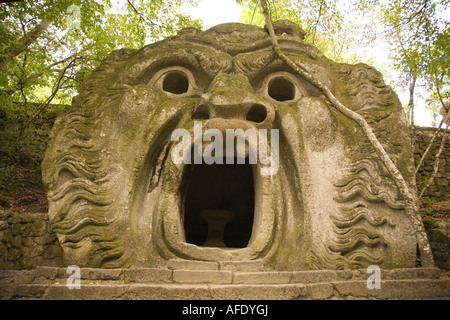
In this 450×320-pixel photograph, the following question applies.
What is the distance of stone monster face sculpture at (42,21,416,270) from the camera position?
3.74m

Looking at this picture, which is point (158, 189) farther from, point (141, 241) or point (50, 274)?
point (50, 274)

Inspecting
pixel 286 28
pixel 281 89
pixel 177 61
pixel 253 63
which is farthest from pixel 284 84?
pixel 177 61

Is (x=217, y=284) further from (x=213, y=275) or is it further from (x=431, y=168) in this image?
(x=431, y=168)

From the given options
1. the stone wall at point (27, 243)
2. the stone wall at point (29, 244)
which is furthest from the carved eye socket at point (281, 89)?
the stone wall at point (27, 243)

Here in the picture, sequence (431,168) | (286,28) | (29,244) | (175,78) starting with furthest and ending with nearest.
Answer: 1. (431,168)
2. (286,28)
3. (175,78)
4. (29,244)

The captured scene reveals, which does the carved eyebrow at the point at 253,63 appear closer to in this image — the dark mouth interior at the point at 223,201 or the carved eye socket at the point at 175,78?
the carved eye socket at the point at 175,78

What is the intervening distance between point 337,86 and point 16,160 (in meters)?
7.01

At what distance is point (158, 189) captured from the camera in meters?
4.28

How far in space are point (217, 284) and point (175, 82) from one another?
353cm

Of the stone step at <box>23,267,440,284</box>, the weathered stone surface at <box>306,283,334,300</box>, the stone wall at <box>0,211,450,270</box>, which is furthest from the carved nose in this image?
the stone wall at <box>0,211,450,270</box>

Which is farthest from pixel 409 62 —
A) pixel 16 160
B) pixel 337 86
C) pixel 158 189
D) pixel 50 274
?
pixel 16 160

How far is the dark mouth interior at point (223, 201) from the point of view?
6.41 meters

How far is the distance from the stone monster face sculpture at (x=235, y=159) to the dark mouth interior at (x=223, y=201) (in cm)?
182
